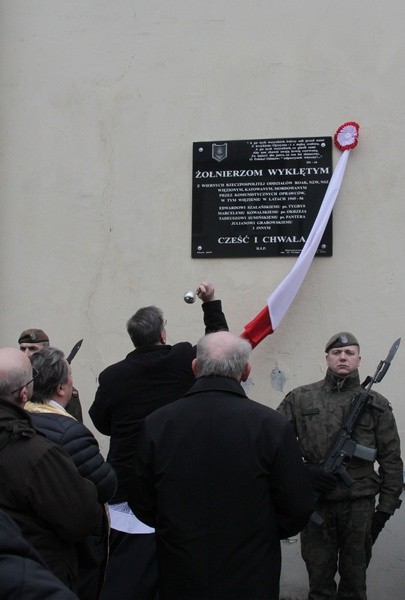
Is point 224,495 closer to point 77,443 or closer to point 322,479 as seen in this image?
point 77,443

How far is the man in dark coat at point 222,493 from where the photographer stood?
3.23m

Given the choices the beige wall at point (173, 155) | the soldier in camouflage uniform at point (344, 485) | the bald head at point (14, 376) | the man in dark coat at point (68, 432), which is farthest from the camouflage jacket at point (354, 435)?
the bald head at point (14, 376)

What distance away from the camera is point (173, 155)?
6234 millimetres

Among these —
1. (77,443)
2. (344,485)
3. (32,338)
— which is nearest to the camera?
(77,443)

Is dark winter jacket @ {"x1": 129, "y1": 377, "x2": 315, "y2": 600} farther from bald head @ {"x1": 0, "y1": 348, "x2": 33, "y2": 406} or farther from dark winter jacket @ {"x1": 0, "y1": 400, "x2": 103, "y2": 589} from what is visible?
bald head @ {"x1": 0, "y1": 348, "x2": 33, "y2": 406}

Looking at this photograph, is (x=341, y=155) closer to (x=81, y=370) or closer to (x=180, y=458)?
(x=81, y=370)

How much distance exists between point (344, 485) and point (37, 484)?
247 cm

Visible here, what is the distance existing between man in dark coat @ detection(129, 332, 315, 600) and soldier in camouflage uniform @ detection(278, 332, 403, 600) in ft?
4.74

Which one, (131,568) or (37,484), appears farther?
(131,568)

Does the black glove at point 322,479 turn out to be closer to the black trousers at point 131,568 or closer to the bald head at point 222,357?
the black trousers at point 131,568

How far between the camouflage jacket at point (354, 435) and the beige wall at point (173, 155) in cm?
68

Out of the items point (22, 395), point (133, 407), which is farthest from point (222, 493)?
point (133, 407)

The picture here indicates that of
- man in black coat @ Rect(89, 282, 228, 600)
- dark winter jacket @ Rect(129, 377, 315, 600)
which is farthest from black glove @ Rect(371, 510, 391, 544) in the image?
dark winter jacket @ Rect(129, 377, 315, 600)

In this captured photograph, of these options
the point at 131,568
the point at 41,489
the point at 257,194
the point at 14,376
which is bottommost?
the point at 131,568
